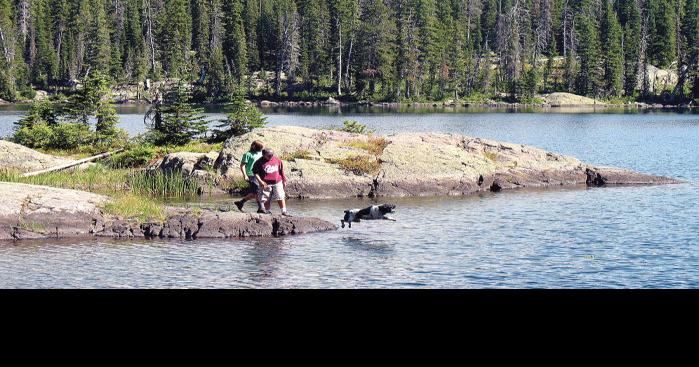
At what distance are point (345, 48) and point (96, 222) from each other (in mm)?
129427

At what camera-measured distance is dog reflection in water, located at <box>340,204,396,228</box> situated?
23828mm

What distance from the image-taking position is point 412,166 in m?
35.2

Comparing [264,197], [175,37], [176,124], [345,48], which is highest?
[175,37]

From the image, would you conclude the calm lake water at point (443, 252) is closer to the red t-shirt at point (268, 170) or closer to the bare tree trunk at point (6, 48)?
the red t-shirt at point (268, 170)

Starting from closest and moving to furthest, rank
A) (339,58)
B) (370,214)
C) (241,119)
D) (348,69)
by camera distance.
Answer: (370,214) < (241,119) < (348,69) < (339,58)

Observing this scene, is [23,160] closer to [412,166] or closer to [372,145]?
[372,145]

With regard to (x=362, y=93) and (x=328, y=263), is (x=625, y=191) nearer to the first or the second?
(x=328, y=263)

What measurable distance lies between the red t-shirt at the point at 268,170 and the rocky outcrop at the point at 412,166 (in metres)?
8.31

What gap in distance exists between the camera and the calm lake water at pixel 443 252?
60.8ft

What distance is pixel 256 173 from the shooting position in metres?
24.8

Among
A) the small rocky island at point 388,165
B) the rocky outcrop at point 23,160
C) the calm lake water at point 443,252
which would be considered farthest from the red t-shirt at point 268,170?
the rocky outcrop at point 23,160

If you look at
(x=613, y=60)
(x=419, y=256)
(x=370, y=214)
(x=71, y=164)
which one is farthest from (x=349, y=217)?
(x=613, y=60)
